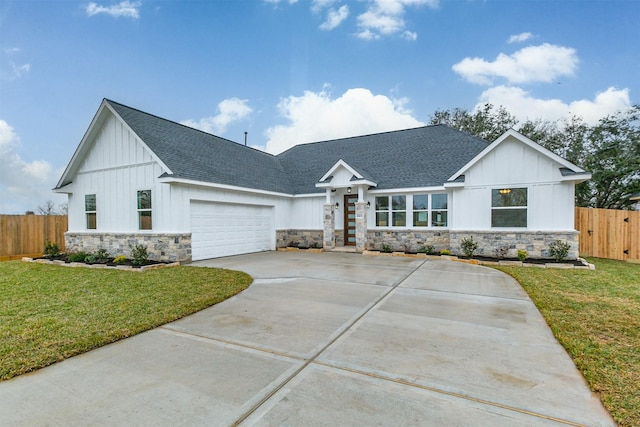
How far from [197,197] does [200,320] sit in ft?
23.7

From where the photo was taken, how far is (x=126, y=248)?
1119 centimetres

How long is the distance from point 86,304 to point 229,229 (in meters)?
7.20

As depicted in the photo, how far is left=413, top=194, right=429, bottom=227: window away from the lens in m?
12.8

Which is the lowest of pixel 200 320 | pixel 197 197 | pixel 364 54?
pixel 200 320

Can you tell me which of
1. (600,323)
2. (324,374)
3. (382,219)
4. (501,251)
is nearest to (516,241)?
(501,251)

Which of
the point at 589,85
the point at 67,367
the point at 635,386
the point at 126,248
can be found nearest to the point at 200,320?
the point at 67,367

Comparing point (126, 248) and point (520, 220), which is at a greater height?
point (520, 220)

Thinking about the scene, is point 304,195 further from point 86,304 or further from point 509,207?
point 86,304

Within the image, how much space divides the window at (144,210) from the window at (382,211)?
9.34 metres

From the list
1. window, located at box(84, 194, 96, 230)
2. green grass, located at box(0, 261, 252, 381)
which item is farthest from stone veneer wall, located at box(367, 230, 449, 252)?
window, located at box(84, 194, 96, 230)

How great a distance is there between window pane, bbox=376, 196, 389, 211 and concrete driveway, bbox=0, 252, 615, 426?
27.9 feet

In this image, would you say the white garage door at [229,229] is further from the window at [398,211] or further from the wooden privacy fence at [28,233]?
the wooden privacy fence at [28,233]

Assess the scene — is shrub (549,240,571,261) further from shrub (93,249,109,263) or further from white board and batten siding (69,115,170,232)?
shrub (93,249,109,263)

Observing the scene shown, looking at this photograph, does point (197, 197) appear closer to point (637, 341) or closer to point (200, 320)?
point (200, 320)
